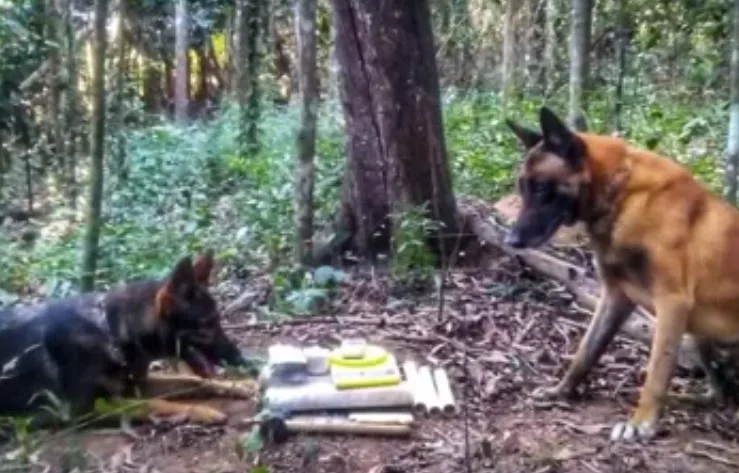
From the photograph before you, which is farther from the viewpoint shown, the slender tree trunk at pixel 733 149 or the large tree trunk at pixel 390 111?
the large tree trunk at pixel 390 111

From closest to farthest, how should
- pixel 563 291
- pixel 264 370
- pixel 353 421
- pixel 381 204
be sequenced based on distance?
pixel 353 421
pixel 264 370
pixel 563 291
pixel 381 204

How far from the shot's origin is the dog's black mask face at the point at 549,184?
5.55 meters

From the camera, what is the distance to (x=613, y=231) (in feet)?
18.4

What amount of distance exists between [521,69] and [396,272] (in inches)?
544

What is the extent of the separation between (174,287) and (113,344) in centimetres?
44

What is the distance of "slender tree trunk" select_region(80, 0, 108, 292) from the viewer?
25.9 feet

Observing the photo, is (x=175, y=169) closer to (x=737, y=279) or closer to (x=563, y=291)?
(x=563, y=291)

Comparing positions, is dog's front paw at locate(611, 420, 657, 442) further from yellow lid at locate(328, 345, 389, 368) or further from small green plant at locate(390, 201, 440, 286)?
small green plant at locate(390, 201, 440, 286)

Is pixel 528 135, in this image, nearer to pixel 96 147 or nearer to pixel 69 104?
pixel 96 147

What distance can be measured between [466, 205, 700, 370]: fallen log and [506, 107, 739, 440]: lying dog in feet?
1.39

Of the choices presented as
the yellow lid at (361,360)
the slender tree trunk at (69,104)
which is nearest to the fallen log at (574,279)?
the yellow lid at (361,360)

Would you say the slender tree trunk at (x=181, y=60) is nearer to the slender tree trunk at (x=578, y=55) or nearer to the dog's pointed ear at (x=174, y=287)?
the slender tree trunk at (x=578, y=55)

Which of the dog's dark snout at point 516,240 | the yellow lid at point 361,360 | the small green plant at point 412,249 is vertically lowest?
the yellow lid at point 361,360

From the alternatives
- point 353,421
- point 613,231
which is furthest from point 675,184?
point 353,421
